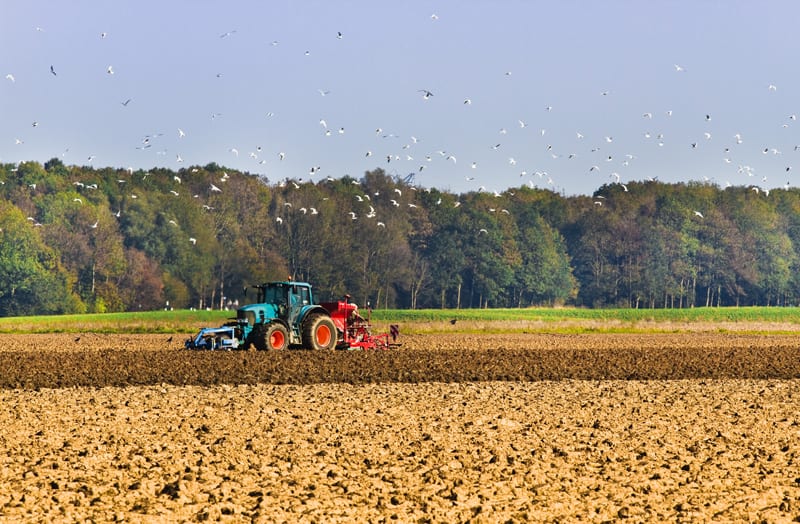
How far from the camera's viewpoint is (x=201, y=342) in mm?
35500

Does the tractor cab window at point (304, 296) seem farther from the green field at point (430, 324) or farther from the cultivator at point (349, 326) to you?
the green field at point (430, 324)

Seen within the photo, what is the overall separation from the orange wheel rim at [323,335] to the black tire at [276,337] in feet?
3.66

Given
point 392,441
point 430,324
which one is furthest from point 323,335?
point 430,324

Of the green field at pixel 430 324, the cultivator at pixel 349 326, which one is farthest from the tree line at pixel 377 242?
the cultivator at pixel 349 326

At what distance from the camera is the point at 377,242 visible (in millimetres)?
100188

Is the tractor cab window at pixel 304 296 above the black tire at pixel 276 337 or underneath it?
above

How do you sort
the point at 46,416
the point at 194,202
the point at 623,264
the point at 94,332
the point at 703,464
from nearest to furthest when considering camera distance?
the point at 703,464
the point at 46,416
the point at 94,332
the point at 194,202
the point at 623,264

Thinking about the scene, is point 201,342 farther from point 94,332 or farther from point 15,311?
point 15,311

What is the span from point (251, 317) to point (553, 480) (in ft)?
71.3

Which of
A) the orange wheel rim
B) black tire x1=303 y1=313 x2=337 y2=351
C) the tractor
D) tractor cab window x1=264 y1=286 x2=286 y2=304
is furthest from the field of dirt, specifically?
tractor cab window x1=264 y1=286 x2=286 y2=304

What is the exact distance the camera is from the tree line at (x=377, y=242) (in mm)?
87312

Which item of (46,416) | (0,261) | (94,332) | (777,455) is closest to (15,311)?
(0,261)

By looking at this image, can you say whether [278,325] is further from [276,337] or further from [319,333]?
[319,333]

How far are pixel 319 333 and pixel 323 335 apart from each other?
0.53ft
